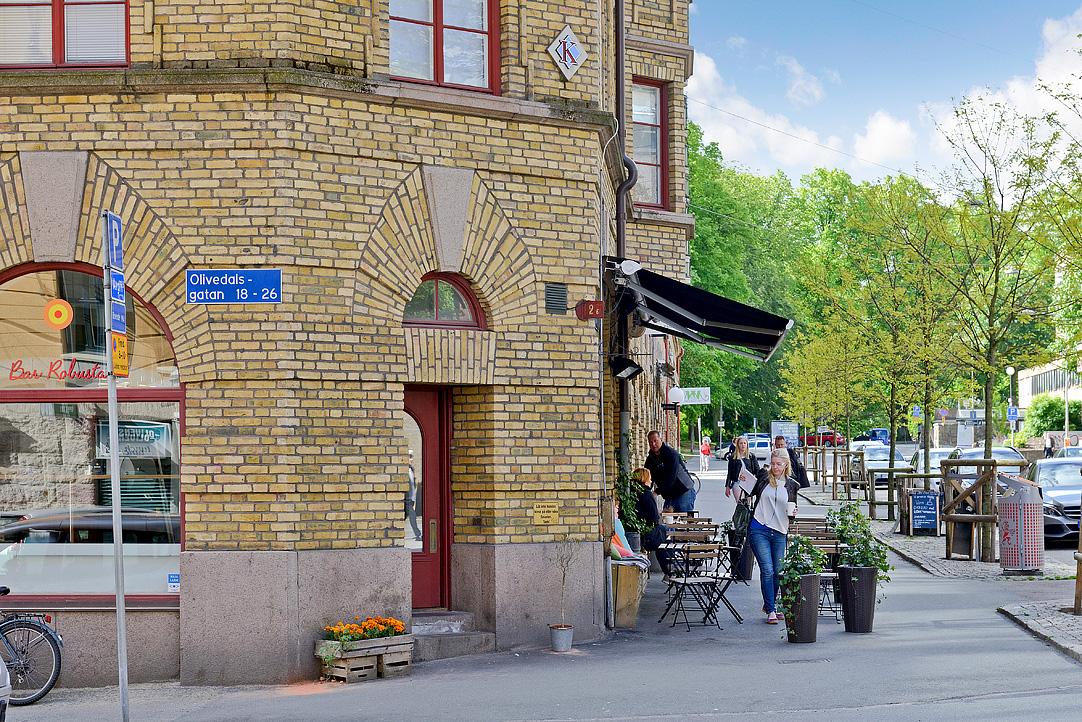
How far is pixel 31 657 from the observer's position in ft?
34.9

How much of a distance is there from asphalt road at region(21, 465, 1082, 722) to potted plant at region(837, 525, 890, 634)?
0.26 metres

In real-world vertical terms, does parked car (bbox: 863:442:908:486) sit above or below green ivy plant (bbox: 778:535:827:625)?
below

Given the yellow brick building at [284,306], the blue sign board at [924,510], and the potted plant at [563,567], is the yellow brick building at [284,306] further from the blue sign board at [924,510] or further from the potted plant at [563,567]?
the blue sign board at [924,510]

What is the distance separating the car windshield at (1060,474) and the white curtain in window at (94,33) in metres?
19.4

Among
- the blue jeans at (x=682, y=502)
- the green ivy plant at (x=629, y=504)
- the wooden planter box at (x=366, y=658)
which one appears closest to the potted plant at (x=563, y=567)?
the wooden planter box at (x=366, y=658)

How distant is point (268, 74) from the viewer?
440 inches

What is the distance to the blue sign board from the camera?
2481 centimetres

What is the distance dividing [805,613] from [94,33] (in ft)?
27.1

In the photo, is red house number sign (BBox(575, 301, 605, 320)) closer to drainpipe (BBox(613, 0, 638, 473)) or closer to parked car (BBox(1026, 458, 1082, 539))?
drainpipe (BBox(613, 0, 638, 473))

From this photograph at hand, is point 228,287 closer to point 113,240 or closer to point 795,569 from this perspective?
point 113,240

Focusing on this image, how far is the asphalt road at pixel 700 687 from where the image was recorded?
952 centimetres

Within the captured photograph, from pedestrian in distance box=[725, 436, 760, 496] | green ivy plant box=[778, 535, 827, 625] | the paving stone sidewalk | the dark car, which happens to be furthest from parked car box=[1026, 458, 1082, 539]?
the dark car

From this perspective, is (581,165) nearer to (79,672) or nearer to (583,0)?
(583,0)

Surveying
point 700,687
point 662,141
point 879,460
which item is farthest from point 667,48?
point 879,460
